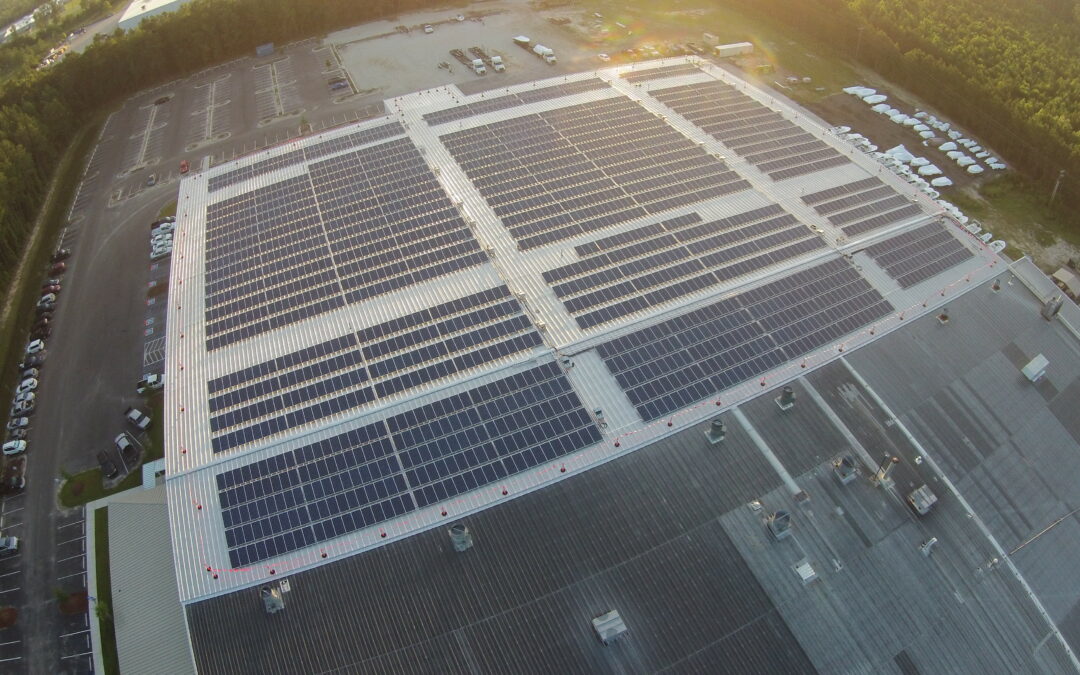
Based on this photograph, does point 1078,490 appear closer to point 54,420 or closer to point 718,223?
point 718,223

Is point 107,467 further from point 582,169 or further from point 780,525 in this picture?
point 780,525

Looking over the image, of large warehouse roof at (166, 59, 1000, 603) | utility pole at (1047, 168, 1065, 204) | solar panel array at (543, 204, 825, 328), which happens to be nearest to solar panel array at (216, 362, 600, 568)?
large warehouse roof at (166, 59, 1000, 603)

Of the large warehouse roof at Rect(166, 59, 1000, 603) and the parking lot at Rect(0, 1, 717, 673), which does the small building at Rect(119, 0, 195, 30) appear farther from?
the large warehouse roof at Rect(166, 59, 1000, 603)

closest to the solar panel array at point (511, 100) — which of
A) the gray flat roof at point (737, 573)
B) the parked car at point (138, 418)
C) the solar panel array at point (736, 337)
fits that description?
the solar panel array at point (736, 337)

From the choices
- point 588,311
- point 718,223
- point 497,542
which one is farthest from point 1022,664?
point 718,223

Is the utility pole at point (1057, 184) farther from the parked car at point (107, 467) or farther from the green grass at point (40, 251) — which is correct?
the green grass at point (40, 251)

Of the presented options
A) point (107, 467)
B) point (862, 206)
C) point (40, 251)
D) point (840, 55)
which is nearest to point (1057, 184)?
point (862, 206)
